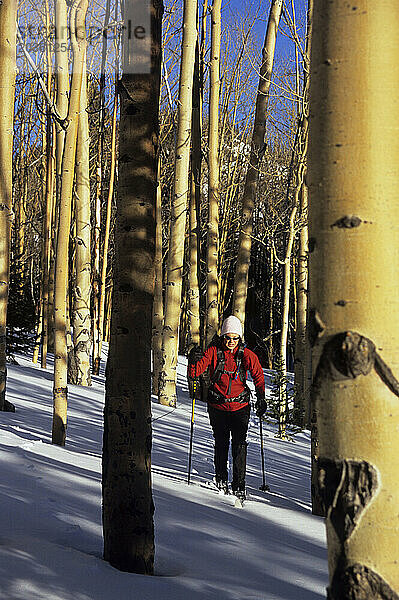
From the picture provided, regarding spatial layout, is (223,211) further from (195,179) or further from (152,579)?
(152,579)

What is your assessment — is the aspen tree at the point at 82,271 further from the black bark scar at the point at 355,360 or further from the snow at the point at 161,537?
the black bark scar at the point at 355,360

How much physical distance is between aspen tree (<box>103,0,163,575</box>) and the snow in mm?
206

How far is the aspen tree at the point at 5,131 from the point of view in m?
8.10

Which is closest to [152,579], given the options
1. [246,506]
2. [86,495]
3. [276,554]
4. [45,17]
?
[276,554]

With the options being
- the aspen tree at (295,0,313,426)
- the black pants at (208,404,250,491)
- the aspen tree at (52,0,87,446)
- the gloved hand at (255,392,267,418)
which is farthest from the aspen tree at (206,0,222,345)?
the black pants at (208,404,250,491)

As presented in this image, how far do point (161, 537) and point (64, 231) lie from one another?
430cm

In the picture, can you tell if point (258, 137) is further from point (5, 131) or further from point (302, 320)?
point (5, 131)

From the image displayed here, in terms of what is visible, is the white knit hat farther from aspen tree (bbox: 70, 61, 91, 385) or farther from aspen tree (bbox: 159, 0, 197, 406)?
aspen tree (bbox: 70, 61, 91, 385)

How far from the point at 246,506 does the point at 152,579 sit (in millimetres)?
2432

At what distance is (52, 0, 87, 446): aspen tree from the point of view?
723cm

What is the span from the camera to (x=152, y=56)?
3621mm

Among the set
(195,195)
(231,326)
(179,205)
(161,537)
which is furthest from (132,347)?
(195,195)

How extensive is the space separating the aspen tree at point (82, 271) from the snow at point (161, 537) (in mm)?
4844

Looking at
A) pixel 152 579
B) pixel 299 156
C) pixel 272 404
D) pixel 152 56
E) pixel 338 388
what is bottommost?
pixel 272 404
